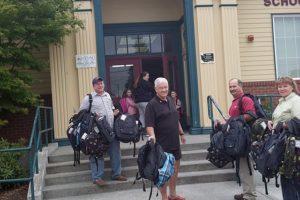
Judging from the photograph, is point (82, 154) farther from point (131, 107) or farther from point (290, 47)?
point (290, 47)

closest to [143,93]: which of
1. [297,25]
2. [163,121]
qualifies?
[163,121]

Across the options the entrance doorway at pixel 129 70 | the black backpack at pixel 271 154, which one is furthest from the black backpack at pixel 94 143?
the entrance doorway at pixel 129 70

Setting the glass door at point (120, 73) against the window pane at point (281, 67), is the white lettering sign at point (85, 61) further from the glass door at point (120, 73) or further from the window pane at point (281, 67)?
the window pane at point (281, 67)

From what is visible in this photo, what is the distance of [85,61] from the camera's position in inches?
396

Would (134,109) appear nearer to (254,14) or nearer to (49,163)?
Result: (49,163)

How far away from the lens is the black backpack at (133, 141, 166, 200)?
5500 mm

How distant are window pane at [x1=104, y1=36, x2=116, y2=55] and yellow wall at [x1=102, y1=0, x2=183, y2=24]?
437mm

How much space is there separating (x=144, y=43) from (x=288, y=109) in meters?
7.47

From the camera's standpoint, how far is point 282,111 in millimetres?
5082

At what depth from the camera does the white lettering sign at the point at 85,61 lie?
32.9 ft

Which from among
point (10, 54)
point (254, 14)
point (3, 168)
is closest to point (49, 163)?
point (3, 168)

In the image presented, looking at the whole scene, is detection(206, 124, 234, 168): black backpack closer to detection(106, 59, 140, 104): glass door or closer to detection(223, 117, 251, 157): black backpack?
detection(223, 117, 251, 157): black backpack

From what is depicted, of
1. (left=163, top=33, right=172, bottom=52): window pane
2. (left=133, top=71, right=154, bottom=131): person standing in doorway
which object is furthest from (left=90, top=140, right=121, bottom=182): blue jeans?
(left=163, top=33, right=172, bottom=52): window pane

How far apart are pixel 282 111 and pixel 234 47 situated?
5818 mm
